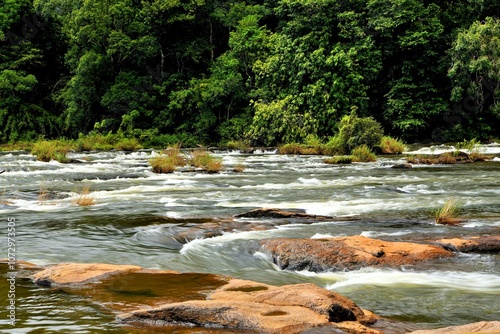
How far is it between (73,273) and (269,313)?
96.5 inches

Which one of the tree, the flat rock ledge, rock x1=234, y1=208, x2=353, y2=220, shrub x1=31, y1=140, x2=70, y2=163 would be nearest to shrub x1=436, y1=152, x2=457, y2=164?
the tree

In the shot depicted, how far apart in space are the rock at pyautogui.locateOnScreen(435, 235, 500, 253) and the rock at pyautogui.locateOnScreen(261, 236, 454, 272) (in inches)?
12.4

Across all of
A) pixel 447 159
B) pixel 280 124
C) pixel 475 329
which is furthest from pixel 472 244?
pixel 280 124

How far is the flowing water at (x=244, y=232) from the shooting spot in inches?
197

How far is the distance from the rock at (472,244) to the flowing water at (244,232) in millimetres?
187

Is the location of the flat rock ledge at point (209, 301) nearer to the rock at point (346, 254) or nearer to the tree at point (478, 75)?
the rock at point (346, 254)

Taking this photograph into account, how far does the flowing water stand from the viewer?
4992 mm

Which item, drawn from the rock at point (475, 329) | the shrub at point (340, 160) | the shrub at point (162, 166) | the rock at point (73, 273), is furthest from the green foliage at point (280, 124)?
the rock at point (475, 329)

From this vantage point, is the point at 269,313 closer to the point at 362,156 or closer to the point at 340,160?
the point at 340,160

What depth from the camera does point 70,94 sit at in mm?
43219

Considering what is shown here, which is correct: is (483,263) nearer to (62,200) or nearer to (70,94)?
(62,200)

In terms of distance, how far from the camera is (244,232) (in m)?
8.45

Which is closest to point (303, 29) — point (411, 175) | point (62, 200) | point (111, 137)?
point (111, 137)

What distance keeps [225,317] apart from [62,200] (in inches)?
381
